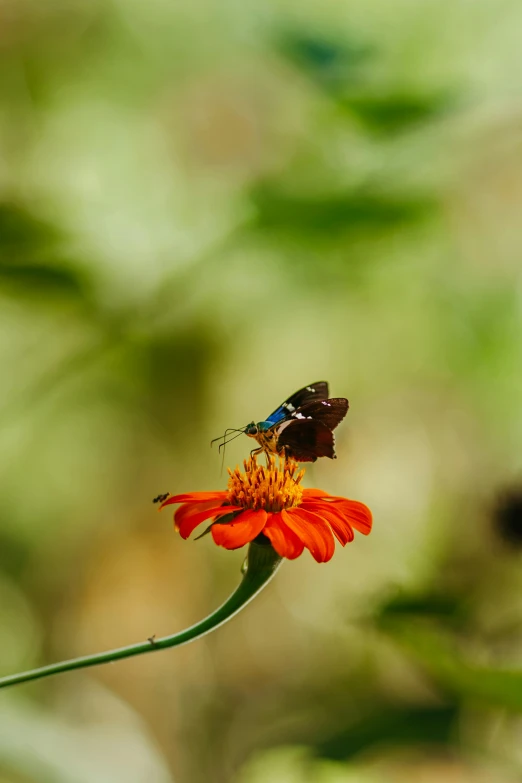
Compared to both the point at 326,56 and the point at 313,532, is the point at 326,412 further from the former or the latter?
the point at 326,56

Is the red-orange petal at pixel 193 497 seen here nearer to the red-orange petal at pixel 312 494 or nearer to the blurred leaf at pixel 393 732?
Answer: the red-orange petal at pixel 312 494

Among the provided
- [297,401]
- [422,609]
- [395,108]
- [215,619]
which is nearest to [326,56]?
[395,108]

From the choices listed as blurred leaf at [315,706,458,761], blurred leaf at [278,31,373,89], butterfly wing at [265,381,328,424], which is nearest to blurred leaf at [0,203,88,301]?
butterfly wing at [265,381,328,424]

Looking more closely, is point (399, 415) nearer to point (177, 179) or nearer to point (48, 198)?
point (177, 179)

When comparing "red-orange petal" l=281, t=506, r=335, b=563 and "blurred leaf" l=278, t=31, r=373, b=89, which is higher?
"blurred leaf" l=278, t=31, r=373, b=89

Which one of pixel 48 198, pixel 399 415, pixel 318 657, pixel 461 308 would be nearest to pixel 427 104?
pixel 48 198

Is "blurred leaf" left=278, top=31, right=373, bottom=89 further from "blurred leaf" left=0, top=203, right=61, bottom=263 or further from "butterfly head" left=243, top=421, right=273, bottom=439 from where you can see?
"butterfly head" left=243, top=421, right=273, bottom=439
